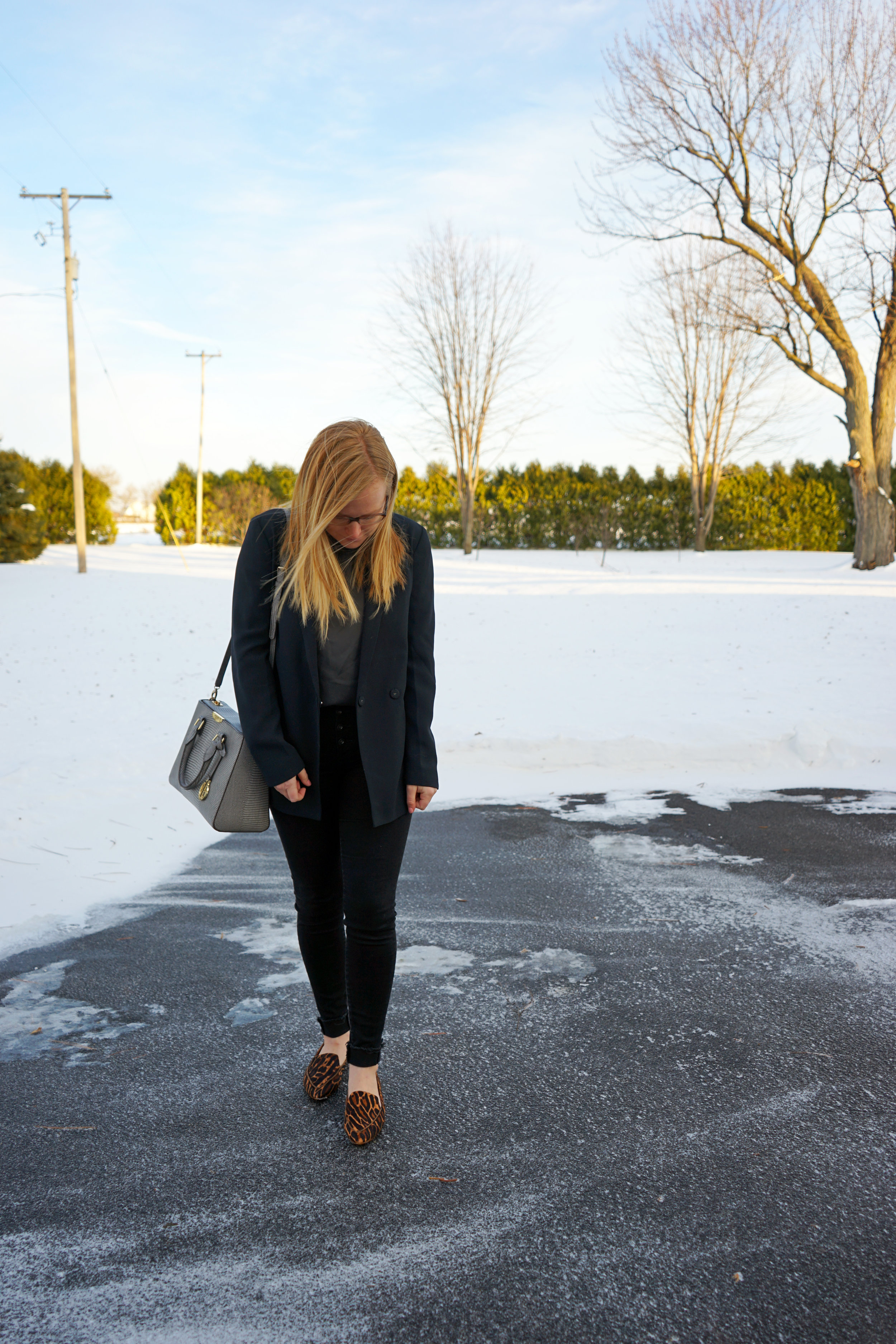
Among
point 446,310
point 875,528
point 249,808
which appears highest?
point 446,310

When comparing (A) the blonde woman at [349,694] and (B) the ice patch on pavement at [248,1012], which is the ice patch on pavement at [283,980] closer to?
(B) the ice patch on pavement at [248,1012]

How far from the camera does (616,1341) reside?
1634 mm

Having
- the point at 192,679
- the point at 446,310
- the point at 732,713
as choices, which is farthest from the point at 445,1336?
the point at 446,310

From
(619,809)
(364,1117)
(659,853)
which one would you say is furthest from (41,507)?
(364,1117)

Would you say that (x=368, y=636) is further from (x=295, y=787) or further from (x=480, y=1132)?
(x=480, y=1132)

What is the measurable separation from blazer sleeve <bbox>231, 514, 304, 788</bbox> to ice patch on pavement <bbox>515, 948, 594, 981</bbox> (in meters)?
1.48

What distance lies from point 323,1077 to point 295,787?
89cm

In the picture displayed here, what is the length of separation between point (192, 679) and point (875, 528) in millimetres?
12656

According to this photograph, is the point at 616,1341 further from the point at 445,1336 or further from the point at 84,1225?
the point at 84,1225

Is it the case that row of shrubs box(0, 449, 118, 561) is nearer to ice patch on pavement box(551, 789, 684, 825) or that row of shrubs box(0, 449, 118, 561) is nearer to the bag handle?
ice patch on pavement box(551, 789, 684, 825)

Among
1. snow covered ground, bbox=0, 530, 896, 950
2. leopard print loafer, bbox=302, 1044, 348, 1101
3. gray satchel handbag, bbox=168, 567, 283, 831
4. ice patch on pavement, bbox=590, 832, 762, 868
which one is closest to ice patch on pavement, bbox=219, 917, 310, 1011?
leopard print loafer, bbox=302, 1044, 348, 1101

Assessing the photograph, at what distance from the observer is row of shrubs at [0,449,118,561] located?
70.6ft

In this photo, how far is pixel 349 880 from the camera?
Answer: 229cm

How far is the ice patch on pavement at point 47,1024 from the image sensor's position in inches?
105
